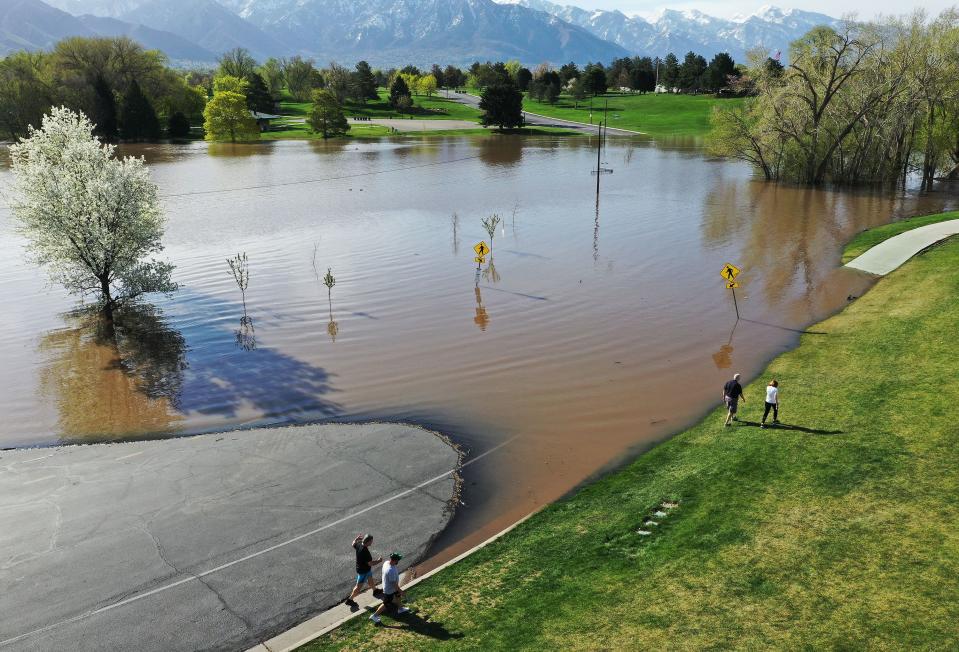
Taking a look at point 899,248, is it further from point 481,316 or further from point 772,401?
point 772,401

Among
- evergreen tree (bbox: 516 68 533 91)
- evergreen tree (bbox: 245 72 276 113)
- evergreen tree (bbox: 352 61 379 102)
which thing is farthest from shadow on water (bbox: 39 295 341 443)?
evergreen tree (bbox: 516 68 533 91)

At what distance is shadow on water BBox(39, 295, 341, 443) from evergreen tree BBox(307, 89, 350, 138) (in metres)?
97.9

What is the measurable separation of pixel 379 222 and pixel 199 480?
37.1m

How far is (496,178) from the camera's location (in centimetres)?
7700

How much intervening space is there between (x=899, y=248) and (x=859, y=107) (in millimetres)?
29268

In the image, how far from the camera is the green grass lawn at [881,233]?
4294cm

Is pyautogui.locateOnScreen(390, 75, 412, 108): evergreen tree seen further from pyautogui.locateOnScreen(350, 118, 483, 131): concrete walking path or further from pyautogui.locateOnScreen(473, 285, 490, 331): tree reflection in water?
pyautogui.locateOnScreen(473, 285, 490, 331): tree reflection in water

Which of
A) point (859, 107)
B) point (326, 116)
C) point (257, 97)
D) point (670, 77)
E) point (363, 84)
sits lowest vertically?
point (859, 107)

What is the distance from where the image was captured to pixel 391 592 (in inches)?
511

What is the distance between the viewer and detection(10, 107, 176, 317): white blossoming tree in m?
29.9

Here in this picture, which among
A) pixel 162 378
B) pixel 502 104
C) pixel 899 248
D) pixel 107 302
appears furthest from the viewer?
pixel 502 104

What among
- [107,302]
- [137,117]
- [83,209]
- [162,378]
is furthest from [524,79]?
A: [162,378]

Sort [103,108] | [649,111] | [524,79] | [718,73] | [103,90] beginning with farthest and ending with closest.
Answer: [524,79] < [718,73] < [649,111] < [103,108] < [103,90]

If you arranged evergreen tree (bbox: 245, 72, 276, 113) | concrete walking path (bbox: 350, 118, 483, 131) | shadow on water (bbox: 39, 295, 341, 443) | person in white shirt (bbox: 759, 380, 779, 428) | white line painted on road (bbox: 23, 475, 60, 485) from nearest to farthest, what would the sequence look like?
white line painted on road (bbox: 23, 475, 60, 485) → person in white shirt (bbox: 759, 380, 779, 428) → shadow on water (bbox: 39, 295, 341, 443) → concrete walking path (bbox: 350, 118, 483, 131) → evergreen tree (bbox: 245, 72, 276, 113)
